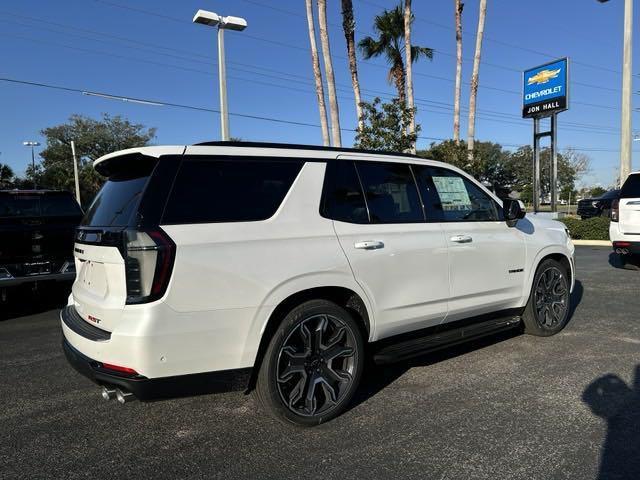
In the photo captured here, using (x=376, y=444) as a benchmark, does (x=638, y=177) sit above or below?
above

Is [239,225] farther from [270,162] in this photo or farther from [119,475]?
[119,475]

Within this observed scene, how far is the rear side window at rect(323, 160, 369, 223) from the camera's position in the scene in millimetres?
3557

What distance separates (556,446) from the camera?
299 centimetres

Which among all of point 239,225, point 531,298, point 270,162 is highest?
point 270,162

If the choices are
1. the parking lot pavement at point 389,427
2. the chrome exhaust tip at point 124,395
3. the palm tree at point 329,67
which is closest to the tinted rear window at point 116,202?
the chrome exhaust tip at point 124,395

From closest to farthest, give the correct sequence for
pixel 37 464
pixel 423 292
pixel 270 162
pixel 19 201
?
pixel 37 464
pixel 270 162
pixel 423 292
pixel 19 201

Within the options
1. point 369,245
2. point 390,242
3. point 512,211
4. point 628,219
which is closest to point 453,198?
point 512,211

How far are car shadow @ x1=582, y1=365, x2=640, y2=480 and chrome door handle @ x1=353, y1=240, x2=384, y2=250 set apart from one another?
6.14ft

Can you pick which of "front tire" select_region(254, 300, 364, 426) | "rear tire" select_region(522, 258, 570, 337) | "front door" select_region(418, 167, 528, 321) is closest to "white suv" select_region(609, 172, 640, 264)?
"rear tire" select_region(522, 258, 570, 337)

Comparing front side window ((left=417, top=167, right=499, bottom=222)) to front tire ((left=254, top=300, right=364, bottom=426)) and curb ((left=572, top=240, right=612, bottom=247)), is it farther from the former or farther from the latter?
curb ((left=572, top=240, right=612, bottom=247))

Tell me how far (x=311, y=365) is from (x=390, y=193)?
1.51m

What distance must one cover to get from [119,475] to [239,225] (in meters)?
1.58

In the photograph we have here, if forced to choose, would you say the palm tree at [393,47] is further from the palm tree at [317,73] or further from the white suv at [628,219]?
the white suv at [628,219]

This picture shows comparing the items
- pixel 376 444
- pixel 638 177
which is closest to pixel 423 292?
pixel 376 444
